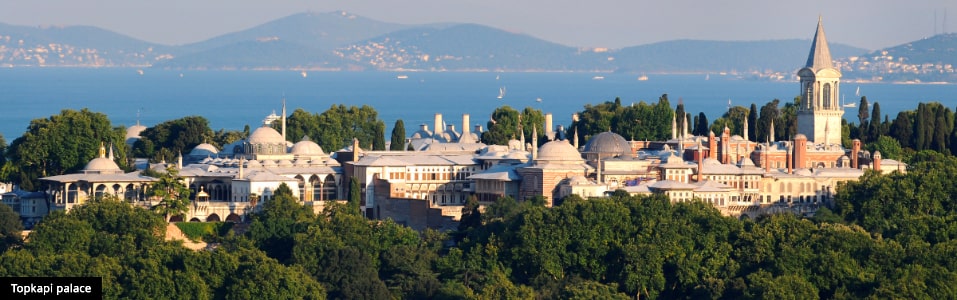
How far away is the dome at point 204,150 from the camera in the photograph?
3095 inches

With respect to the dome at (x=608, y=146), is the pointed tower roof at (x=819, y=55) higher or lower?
higher

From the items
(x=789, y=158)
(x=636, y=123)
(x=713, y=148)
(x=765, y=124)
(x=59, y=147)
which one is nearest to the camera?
(x=59, y=147)

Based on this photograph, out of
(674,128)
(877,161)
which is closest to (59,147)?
(674,128)

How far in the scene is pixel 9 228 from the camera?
62281 mm

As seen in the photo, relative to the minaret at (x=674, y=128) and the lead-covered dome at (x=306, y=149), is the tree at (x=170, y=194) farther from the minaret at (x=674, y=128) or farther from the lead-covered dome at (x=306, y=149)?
the minaret at (x=674, y=128)

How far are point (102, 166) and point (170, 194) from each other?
11.4 ft

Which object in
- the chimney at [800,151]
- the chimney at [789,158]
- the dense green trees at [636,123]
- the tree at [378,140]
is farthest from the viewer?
the dense green trees at [636,123]

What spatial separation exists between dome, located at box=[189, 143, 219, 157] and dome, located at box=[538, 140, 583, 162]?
45.3ft

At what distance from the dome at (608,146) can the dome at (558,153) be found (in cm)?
329

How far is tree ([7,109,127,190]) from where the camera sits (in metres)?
73.6

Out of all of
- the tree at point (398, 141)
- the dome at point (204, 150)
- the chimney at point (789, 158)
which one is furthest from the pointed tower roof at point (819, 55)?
the dome at point (204, 150)

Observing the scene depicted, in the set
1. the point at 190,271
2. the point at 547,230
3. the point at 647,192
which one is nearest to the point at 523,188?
the point at 647,192

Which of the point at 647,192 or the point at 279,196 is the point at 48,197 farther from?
the point at 647,192

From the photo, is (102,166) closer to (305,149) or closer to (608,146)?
(305,149)
